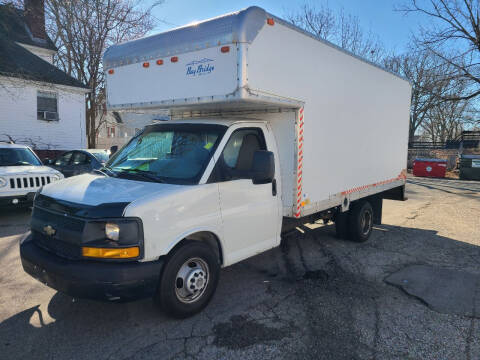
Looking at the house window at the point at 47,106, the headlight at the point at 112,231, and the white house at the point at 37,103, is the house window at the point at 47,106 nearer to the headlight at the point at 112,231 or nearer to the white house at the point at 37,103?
the white house at the point at 37,103

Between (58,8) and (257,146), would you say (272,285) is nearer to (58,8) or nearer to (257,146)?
(257,146)

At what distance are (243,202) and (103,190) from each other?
5.02 ft

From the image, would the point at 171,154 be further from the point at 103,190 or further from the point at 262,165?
the point at 262,165

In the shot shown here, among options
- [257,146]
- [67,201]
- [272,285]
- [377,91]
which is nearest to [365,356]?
[272,285]

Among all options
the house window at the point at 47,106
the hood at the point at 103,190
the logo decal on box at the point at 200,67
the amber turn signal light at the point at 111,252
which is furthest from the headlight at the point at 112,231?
the house window at the point at 47,106

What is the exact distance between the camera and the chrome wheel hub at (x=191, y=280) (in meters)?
3.58

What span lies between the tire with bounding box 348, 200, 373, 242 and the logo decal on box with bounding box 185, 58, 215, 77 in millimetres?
3999

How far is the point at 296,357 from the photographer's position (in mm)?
3102

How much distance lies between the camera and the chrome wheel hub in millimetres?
3582

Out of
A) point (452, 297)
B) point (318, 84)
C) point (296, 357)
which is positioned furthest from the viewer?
point (318, 84)

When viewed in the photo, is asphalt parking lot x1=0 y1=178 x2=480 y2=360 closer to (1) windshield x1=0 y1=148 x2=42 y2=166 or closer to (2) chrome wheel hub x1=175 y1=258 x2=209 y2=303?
(2) chrome wheel hub x1=175 y1=258 x2=209 y2=303

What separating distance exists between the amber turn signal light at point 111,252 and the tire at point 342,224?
4421mm

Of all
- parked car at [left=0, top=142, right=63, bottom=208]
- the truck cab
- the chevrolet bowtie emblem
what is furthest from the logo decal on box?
parked car at [left=0, top=142, right=63, bottom=208]

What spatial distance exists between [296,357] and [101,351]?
5.60 feet
